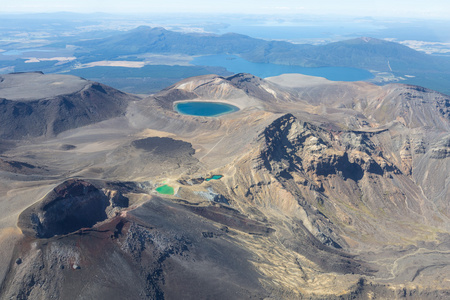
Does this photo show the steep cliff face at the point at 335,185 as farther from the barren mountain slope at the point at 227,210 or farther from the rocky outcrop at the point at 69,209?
the rocky outcrop at the point at 69,209

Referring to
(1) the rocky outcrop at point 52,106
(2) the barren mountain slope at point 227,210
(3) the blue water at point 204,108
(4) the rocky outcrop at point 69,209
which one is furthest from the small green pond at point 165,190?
(1) the rocky outcrop at point 52,106

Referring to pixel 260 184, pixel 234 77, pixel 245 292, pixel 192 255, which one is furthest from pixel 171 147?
pixel 234 77

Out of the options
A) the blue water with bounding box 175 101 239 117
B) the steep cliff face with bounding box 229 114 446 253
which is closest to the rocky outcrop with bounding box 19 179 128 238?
the steep cliff face with bounding box 229 114 446 253

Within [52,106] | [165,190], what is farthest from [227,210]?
[52,106]

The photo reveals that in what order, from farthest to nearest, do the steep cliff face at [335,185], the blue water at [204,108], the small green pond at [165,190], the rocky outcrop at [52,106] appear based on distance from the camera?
the blue water at [204,108] → the rocky outcrop at [52,106] → the steep cliff face at [335,185] → the small green pond at [165,190]

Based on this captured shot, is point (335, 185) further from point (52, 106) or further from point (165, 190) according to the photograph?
point (52, 106)
